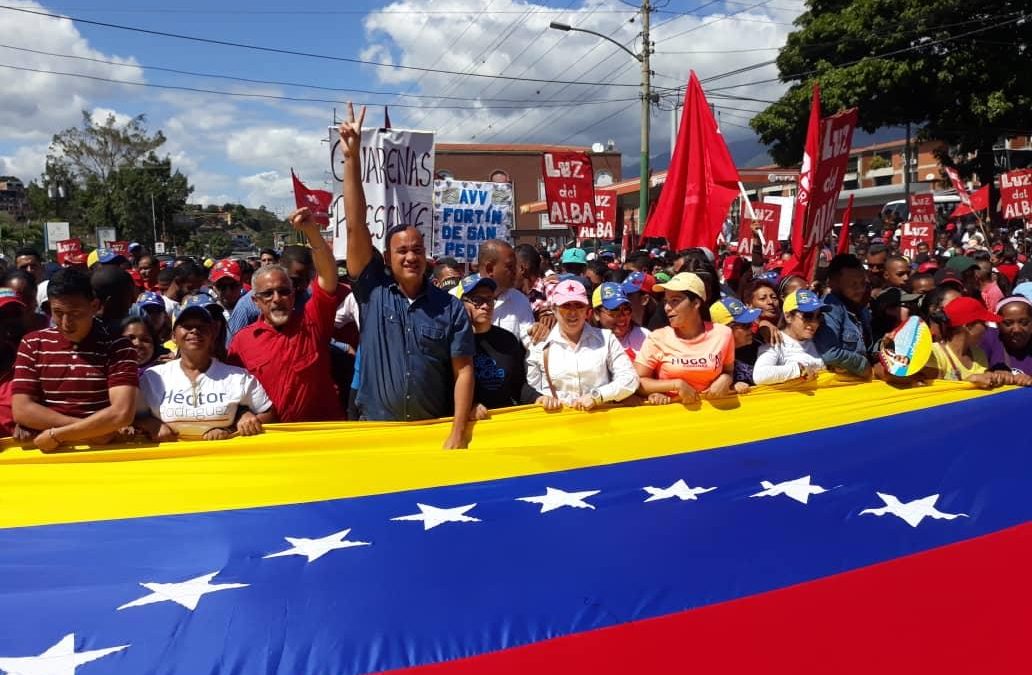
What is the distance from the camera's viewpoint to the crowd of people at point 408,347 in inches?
134

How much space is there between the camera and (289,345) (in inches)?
156

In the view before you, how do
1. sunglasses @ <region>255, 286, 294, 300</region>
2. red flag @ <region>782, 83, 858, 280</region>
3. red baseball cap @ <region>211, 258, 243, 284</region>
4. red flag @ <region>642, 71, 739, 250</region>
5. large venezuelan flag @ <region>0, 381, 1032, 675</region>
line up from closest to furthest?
1. large venezuelan flag @ <region>0, 381, 1032, 675</region>
2. sunglasses @ <region>255, 286, 294, 300</region>
3. red flag @ <region>782, 83, 858, 280</region>
4. red baseball cap @ <region>211, 258, 243, 284</region>
5. red flag @ <region>642, 71, 739, 250</region>

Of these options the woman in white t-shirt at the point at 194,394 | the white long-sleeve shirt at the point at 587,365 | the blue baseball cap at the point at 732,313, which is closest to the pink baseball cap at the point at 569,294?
the white long-sleeve shirt at the point at 587,365

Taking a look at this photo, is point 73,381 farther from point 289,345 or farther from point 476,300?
point 476,300

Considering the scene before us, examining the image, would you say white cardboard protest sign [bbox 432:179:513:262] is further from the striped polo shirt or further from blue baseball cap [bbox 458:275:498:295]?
the striped polo shirt

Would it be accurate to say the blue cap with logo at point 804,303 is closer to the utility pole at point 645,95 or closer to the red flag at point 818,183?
the red flag at point 818,183

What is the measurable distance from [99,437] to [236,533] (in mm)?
927

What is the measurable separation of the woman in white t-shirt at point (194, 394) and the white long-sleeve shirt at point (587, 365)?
1.54m

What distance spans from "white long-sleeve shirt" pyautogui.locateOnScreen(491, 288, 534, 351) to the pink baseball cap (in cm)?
76

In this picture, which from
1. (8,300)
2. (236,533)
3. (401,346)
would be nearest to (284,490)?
(236,533)

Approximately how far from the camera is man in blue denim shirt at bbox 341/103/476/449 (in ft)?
12.1

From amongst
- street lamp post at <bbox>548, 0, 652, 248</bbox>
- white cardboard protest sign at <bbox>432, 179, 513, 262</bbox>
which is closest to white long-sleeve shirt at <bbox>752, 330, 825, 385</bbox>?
white cardboard protest sign at <bbox>432, 179, 513, 262</bbox>

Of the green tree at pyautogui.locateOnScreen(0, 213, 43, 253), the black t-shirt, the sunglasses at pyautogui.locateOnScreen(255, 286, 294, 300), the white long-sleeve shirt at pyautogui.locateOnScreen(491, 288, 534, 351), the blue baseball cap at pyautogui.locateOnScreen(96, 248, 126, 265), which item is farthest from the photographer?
the green tree at pyautogui.locateOnScreen(0, 213, 43, 253)

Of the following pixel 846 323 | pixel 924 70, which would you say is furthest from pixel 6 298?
pixel 924 70
